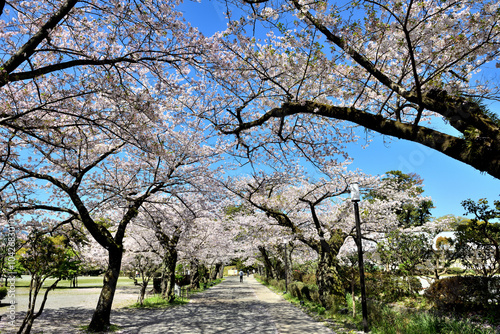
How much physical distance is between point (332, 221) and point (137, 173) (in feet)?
31.7

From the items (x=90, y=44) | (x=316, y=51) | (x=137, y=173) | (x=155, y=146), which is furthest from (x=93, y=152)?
(x=316, y=51)

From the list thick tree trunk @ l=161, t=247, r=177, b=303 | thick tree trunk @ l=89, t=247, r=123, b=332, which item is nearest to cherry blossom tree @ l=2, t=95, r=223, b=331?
thick tree trunk @ l=89, t=247, r=123, b=332

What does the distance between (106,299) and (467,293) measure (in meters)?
10.7

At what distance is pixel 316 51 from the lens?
596 centimetres

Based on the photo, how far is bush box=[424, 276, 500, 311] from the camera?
788 cm

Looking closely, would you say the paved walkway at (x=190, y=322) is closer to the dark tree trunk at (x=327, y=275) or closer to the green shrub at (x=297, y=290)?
the dark tree trunk at (x=327, y=275)

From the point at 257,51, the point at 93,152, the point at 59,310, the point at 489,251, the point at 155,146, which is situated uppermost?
the point at 257,51

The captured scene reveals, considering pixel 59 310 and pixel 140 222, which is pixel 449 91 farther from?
pixel 59 310

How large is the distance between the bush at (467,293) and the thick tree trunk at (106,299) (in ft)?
32.8

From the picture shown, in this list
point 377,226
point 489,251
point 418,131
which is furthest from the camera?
point 377,226

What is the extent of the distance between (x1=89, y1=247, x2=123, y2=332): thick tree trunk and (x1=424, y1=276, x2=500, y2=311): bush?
1000cm

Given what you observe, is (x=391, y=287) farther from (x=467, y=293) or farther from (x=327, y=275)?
(x=467, y=293)

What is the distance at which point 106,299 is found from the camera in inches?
363

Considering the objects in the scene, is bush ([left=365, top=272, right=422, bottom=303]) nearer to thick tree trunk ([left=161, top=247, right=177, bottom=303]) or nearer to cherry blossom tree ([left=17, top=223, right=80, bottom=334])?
thick tree trunk ([left=161, top=247, right=177, bottom=303])
